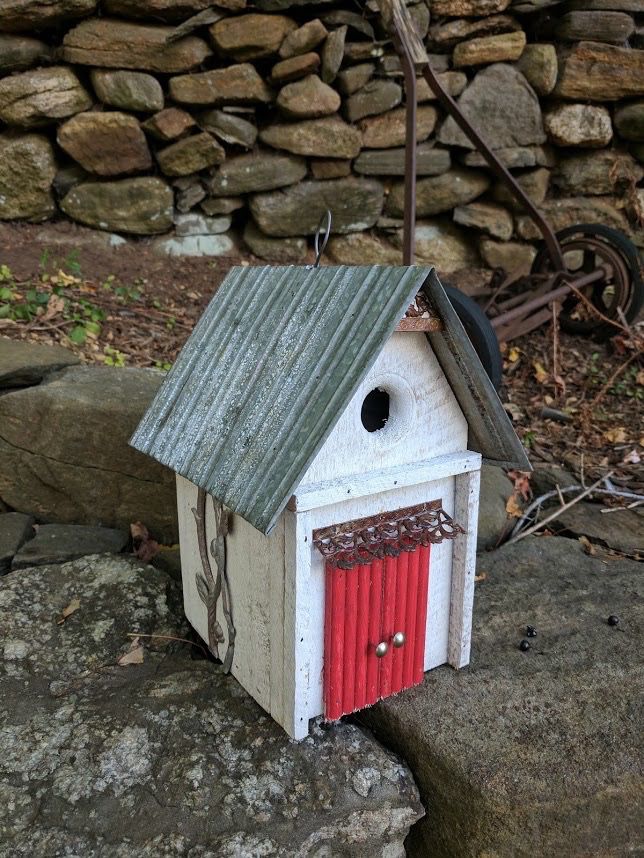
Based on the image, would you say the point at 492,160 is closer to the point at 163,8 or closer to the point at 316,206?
the point at 316,206

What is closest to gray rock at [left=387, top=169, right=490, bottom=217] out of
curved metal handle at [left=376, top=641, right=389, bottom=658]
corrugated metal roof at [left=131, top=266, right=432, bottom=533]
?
corrugated metal roof at [left=131, top=266, right=432, bottom=533]

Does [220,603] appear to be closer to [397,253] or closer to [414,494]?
[414,494]

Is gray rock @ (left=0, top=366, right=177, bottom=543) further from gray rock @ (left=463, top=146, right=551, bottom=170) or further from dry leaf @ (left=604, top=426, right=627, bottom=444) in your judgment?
gray rock @ (left=463, top=146, right=551, bottom=170)

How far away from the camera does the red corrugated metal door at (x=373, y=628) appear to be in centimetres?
187

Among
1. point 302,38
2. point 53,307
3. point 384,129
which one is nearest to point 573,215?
point 384,129

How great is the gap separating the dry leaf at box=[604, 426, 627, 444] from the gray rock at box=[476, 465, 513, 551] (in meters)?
1.21

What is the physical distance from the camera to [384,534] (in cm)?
188

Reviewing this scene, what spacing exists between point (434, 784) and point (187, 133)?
17.6 feet

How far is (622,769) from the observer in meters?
1.86

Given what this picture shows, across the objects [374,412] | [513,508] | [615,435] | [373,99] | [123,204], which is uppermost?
[373,99]

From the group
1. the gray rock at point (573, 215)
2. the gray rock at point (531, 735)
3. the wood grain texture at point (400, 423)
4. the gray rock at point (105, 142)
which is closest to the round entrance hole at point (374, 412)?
the wood grain texture at point (400, 423)

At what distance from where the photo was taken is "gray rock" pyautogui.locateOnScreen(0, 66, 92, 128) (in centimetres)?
503

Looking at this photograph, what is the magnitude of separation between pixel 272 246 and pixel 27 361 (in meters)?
3.03

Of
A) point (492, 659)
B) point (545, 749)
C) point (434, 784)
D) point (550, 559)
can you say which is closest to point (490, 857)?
point (434, 784)
